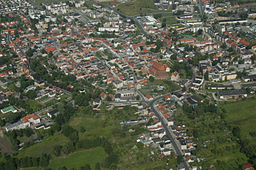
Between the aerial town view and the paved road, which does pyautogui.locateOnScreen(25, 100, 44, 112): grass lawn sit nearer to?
the aerial town view

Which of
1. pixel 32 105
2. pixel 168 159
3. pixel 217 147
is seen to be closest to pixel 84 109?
pixel 32 105

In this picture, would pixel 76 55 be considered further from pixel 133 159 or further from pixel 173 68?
pixel 133 159

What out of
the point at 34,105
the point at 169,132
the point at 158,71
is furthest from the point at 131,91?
the point at 34,105

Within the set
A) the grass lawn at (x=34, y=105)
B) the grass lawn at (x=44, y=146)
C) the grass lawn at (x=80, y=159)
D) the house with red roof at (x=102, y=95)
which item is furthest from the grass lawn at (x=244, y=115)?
the grass lawn at (x=34, y=105)

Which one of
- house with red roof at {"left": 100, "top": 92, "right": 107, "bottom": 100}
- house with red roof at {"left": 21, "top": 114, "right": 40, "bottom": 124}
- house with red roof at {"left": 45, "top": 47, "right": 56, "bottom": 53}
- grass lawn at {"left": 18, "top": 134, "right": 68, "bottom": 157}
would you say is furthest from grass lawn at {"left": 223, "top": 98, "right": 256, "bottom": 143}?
house with red roof at {"left": 45, "top": 47, "right": 56, "bottom": 53}

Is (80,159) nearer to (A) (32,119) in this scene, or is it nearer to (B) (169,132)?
(A) (32,119)
